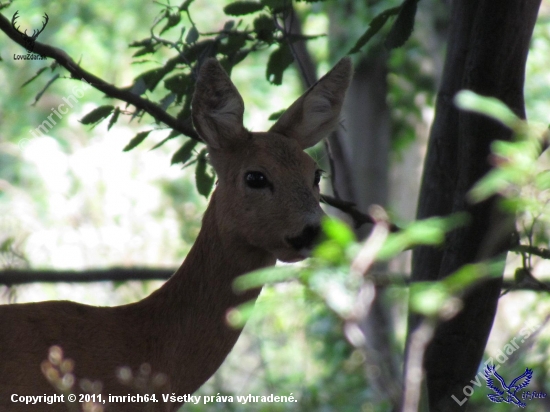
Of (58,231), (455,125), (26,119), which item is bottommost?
(455,125)

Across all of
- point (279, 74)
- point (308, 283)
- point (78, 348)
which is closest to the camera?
point (308, 283)

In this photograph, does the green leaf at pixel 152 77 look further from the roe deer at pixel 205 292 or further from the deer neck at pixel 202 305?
the deer neck at pixel 202 305

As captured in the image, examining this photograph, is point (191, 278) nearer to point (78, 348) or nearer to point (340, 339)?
point (78, 348)

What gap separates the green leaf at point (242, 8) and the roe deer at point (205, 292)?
43 cm

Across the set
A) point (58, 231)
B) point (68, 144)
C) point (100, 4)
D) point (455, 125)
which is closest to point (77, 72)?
point (455, 125)

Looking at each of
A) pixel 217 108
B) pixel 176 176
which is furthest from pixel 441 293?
pixel 176 176

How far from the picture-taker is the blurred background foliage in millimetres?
A: 7617

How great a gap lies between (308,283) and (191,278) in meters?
1.98

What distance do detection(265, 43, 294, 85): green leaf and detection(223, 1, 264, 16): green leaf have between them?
11.3 inches

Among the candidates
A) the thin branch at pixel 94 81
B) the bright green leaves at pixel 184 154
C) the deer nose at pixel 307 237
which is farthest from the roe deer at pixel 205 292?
the bright green leaves at pixel 184 154

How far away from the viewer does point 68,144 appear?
41.0 feet

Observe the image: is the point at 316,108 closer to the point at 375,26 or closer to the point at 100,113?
the point at 375,26

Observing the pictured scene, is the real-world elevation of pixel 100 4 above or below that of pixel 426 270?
above

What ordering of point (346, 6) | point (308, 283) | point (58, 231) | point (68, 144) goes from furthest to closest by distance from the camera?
point (68, 144)
point (58, 231)
point (346, 6)
point (308, 283)
